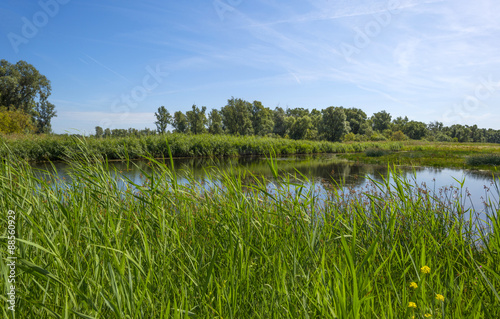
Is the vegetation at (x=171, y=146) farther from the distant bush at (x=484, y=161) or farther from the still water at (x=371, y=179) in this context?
the distant bush at (x=484, y=161)

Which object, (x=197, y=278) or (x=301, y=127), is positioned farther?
(x=301, y=127)

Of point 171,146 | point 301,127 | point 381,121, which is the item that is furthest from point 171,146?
point 381,121

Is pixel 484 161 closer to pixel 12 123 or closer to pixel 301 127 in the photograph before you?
pixel 301 127

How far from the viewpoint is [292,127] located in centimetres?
5081

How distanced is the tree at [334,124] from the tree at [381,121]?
3429cm

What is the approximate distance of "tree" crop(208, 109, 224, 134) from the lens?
53375 mm

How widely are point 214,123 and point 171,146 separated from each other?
112 ft

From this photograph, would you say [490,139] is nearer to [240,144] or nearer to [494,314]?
[240,144]

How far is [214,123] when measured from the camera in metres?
54.8

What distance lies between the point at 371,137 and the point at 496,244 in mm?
56258

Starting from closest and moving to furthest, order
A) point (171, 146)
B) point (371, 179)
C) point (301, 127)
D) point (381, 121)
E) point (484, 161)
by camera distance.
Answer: point (371, 179) < point (484, 161) < point (171, 146) < point (301, 127) < point (381, 121)

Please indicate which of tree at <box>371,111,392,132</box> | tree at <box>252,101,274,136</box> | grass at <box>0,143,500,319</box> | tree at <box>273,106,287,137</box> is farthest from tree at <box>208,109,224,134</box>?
grass at <box>0,143,500,319</box>

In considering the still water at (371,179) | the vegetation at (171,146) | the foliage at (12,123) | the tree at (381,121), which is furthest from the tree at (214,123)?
the tree at (381,121)

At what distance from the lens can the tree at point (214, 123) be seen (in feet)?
175
